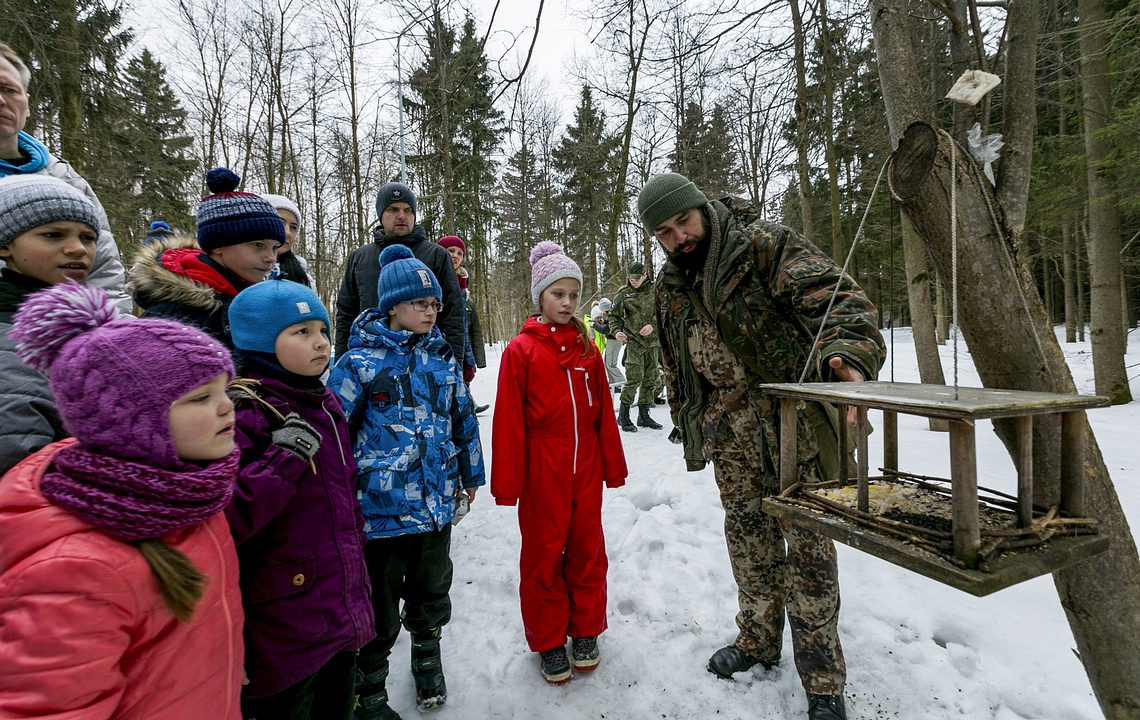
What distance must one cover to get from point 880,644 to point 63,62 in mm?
10948

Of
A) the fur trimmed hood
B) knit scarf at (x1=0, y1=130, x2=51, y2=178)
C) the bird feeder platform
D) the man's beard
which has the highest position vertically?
knit scarf at (x1=0, y1=130, x2=51, y2=178)

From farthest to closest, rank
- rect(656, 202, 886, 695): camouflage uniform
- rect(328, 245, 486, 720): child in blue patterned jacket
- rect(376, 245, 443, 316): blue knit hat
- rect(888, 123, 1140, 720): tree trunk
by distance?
rect(376, 245, 443, 316): blue knit hat
rect(328, 245, 486, 720): child in blue patterned jacket
rect(656, 202, 886, 695): camouflage uniform
rect(888, 123, 1140, 720): tree trunk

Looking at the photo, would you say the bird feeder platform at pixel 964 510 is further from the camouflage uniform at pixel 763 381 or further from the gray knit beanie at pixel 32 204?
the gray knit beanie at pixel 32 204

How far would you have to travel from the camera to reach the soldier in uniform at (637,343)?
7250 millimetres

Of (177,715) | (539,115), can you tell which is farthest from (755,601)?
(539,115)

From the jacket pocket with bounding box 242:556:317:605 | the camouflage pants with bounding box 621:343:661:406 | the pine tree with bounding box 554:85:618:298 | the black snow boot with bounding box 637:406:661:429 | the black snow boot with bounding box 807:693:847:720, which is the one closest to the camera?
the jacket pocket with bounding box 242:556:317:605

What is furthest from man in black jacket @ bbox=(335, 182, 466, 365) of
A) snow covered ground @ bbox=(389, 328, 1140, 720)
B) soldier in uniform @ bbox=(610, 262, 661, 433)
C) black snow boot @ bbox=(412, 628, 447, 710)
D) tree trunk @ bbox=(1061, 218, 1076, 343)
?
tree trunk @ bbox=(1061, 218, 1076, 343)

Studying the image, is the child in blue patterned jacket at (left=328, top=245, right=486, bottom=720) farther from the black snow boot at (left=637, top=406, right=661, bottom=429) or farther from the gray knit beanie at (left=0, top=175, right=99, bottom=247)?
the black snow boot at (left=637, top=406, right=661, bottom=429)

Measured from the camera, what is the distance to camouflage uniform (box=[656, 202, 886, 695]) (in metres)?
1.90

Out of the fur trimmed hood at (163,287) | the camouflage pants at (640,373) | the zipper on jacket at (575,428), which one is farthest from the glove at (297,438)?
the camouflage pants at (640,373)

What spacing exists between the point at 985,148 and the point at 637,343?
18.4ft

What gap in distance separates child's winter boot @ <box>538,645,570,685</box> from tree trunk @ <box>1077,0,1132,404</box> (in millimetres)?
9425

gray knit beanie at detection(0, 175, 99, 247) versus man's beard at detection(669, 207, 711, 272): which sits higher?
gray knit beanie at detection(0, 175, 99, 247)

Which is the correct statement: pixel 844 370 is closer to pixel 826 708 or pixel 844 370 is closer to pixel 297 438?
pixel 826 708
